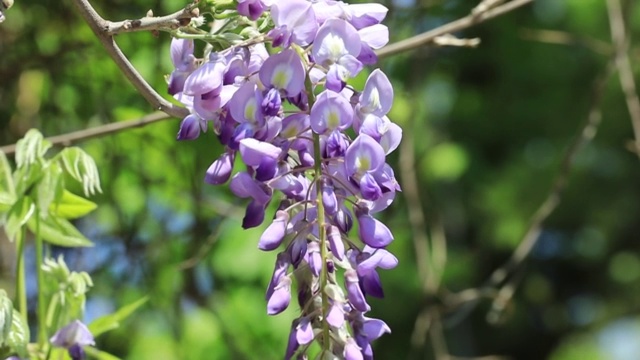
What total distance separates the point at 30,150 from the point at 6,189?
88 mm

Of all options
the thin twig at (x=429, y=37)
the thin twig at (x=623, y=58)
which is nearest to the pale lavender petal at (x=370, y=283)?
the thin twig at (x=429, y=37)

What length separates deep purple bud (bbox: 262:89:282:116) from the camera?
0.89m

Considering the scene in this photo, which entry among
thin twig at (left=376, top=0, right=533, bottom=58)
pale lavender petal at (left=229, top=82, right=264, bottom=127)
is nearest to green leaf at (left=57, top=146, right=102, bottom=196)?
pale lavender petal at (left=229, top=82, right=264, bottom=127)

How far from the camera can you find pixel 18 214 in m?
1.23

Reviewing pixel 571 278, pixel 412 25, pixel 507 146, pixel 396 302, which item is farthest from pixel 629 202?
pixel 412 25

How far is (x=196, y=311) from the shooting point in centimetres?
251

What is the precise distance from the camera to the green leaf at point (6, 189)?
1249mm

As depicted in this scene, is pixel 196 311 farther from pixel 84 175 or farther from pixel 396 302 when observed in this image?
pixel 396 302

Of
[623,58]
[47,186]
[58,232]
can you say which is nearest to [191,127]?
[47,186]

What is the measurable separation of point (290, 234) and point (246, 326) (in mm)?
1563

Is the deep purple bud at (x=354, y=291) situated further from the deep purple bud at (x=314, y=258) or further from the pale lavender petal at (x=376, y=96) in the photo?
the pale lavender petal at (x=376, y=96)

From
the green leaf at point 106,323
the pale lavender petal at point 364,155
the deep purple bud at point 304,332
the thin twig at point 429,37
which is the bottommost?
the green leaf at point 106,323

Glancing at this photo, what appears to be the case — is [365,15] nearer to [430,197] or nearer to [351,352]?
[351,352]

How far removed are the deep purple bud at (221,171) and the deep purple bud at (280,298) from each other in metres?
0.10
